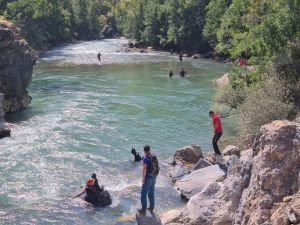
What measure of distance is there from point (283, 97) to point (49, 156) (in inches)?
480

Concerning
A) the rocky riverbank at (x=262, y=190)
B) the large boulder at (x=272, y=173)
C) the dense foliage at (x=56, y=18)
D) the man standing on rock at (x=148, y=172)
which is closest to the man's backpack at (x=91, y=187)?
the man standing on rock at (x=148, y=172)

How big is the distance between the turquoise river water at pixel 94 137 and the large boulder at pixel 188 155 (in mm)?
1160

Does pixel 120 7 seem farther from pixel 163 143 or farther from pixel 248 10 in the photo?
pixel 163 143

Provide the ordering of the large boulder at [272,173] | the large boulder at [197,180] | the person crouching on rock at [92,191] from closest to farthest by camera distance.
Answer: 1. the large boulder at [272,173]
2. the person crouching on rock at [92,191]
3. the large boulder at [197,180]

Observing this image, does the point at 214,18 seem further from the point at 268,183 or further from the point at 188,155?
the point at 268,183

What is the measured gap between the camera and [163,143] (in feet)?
92.8

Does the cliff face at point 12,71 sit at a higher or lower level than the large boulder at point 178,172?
higher

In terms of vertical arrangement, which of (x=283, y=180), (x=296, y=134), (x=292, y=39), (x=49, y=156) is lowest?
(x=49, y=156)

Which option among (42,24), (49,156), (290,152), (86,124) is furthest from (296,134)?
(42,24)

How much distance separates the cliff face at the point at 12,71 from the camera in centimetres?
3762

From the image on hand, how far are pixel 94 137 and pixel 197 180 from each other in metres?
10.4

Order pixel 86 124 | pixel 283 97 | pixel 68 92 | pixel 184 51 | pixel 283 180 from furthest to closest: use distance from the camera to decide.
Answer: pixel 184 51 → pixel 68 92 → pixel 86 124 → pixel 283 97 → pixel 283 180

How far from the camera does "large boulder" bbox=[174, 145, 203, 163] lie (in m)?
24.8

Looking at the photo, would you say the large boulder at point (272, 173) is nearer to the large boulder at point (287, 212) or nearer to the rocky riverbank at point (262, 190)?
the rocky riverbank at point (262, 190)
